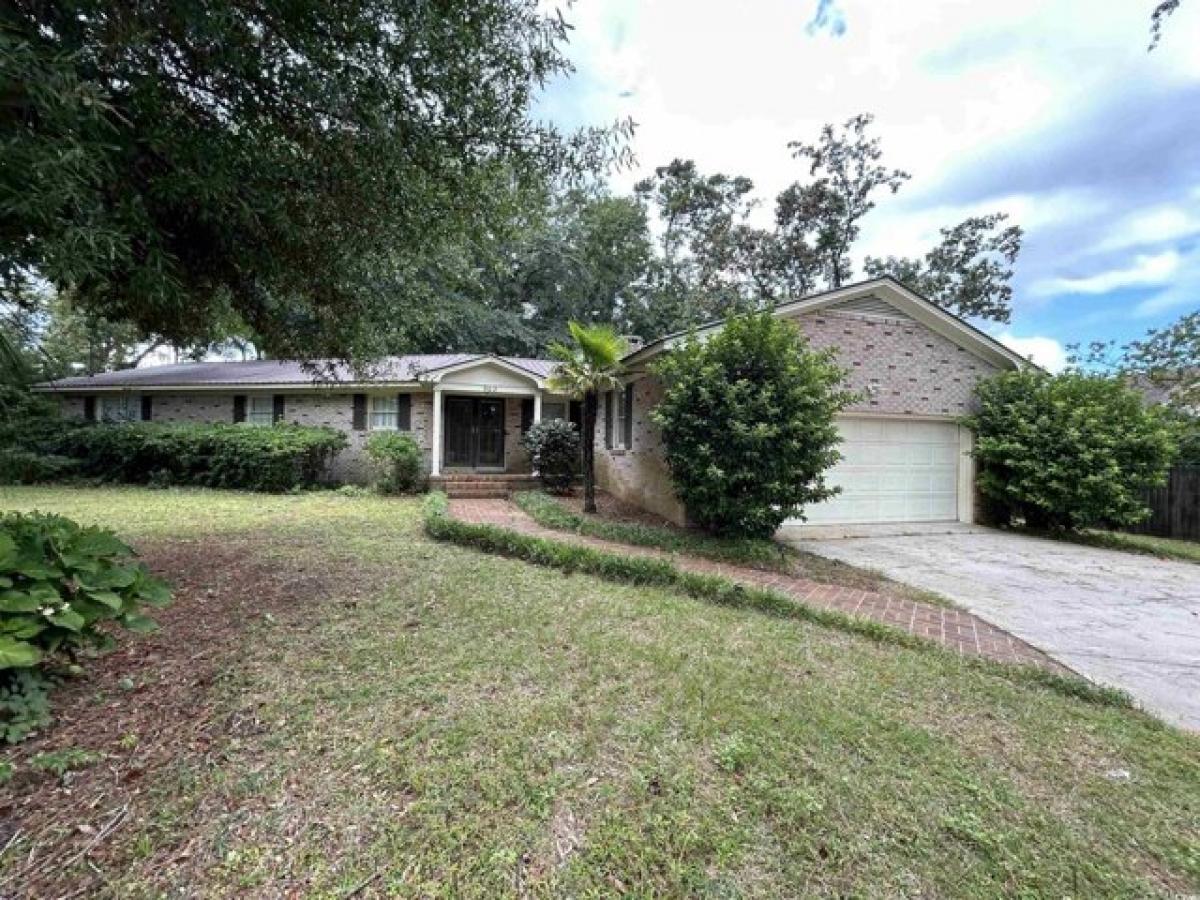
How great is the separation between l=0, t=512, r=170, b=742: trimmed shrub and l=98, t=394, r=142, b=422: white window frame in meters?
16.2

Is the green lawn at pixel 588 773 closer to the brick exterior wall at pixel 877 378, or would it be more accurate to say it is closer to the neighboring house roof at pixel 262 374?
the brick exterior wall at pixel 877 378

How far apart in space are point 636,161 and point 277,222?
2839mm

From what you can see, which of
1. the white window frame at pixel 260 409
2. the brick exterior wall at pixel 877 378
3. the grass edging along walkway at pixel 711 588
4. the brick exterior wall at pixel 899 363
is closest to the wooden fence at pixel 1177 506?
the brick exterior wall at pixel 877 378

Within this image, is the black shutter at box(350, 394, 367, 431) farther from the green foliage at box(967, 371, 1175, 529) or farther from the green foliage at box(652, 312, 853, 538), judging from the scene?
the green foliage at box(967, 371, 1175, 529)

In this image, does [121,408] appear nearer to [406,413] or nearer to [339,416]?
[339,416]

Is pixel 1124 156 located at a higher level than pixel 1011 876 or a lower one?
higher

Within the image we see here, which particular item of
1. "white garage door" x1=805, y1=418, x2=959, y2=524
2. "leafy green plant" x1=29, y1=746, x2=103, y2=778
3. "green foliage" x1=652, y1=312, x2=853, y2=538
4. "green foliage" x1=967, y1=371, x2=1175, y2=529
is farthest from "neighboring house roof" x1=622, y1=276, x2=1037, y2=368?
"leafy green plant" x1=29, y1=746, x2=103, y2=778

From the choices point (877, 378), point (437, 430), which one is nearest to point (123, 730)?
point (437, 430)

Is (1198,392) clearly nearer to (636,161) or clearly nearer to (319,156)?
(636,161)

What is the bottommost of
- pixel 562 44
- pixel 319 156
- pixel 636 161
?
pixel 319 156

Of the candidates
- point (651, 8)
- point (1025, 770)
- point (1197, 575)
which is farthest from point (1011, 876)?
point (1197, 575)

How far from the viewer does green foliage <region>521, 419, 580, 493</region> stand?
1258cm

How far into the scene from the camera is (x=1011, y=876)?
2057 mm

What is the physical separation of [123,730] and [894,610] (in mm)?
5819
